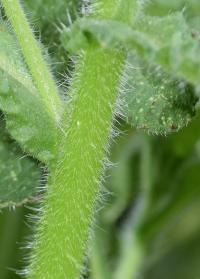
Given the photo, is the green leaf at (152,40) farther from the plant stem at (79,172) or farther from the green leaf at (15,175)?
the green leaf at (15,175)

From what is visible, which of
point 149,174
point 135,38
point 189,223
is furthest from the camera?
point 189,223

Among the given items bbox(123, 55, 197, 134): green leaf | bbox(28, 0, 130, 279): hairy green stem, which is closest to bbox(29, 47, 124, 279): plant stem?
bbox(28, 0, 130, 279): hairy green stem

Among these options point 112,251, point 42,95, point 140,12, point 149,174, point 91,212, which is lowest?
point 112,251

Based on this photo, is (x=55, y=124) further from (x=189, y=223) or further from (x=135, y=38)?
(x=189, y=223)

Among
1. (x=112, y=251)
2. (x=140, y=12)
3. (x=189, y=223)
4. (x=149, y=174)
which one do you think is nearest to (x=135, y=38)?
(x=140, y=12)

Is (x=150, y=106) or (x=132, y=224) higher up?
(x=150, y=106)

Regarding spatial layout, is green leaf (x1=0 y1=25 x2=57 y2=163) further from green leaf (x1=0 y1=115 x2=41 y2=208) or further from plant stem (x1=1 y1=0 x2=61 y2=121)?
green leaf (x1=0 y1=115 x2=41 y2=208)

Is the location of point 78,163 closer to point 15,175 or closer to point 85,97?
point 85,97
